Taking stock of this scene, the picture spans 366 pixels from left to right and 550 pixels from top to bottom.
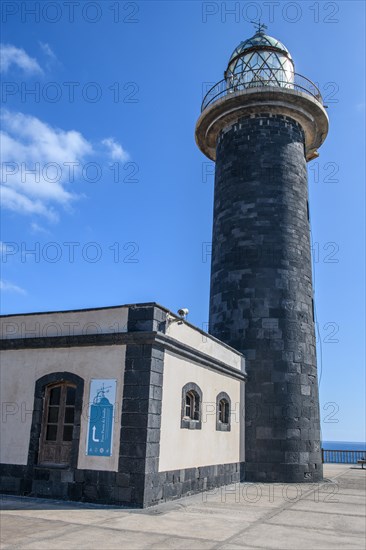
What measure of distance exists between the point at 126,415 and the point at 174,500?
2.02 metres

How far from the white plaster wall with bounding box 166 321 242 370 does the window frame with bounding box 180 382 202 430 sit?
35.2 inches

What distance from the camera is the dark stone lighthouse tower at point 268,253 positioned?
46.5 feet

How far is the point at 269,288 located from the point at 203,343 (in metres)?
3.97

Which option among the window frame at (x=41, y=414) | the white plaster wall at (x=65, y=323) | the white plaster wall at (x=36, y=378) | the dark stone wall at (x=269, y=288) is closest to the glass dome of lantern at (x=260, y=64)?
the dark stone wall at (x=269, y=288)

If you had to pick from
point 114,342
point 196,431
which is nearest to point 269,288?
point 196,431

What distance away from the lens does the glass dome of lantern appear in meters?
17.7

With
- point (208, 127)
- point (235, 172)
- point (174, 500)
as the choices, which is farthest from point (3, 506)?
point (208, 127)

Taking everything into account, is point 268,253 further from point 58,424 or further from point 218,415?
point 58,424

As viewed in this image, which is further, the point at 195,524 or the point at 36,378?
the point at 36,378

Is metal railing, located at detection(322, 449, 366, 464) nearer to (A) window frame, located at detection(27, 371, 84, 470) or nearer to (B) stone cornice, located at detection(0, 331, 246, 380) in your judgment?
(B) stone cornice, located at detection(0, 331, 246, 380)

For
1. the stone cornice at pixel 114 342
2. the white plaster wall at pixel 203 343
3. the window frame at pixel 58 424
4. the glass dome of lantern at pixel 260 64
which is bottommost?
the window frame at pixel 58 424

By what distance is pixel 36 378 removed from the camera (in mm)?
10328

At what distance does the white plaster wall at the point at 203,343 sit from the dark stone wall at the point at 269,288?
3.69ft

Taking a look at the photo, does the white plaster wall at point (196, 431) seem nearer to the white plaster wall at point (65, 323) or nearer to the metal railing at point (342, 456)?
the white plaster wall at point (65, 323)
